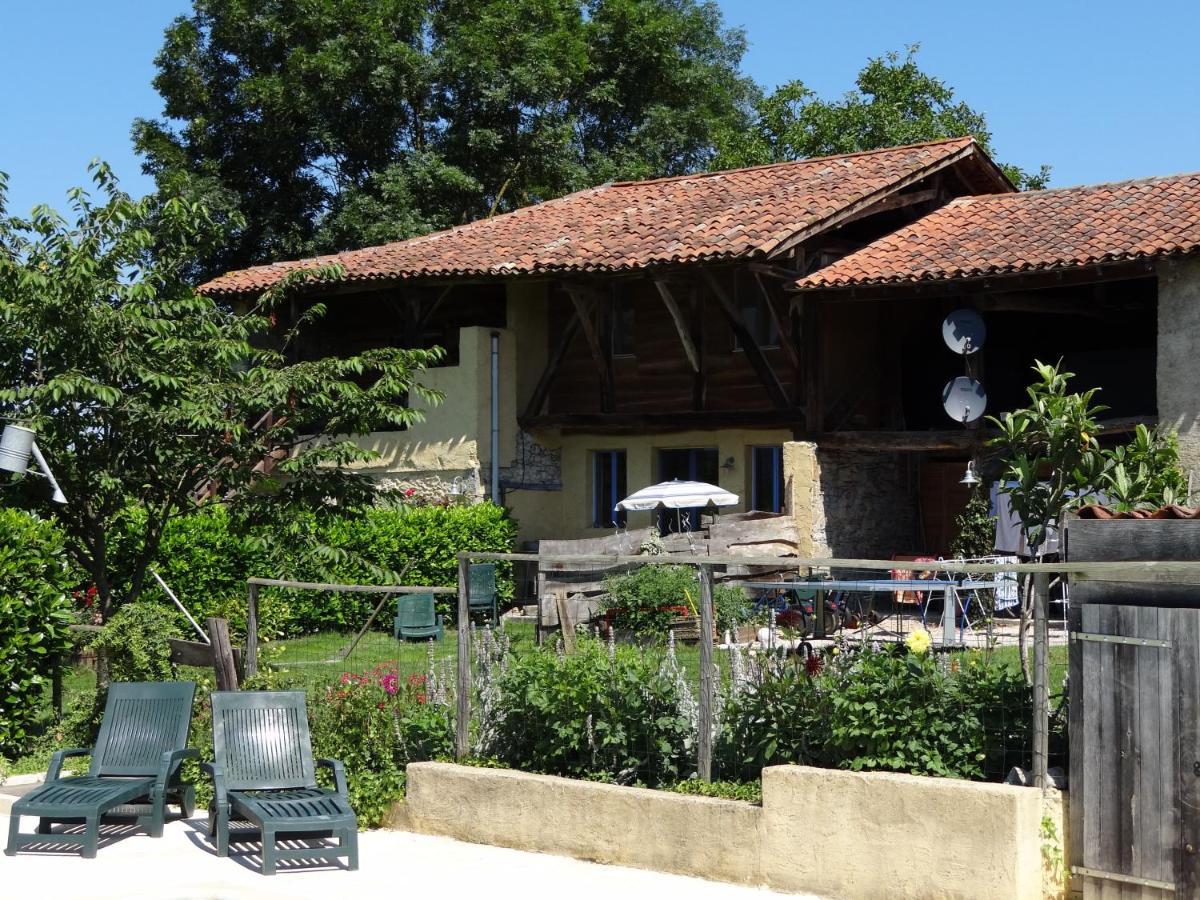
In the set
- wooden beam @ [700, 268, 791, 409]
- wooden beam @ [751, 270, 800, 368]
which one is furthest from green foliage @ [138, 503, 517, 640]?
wooden beam @ [751, 270, 800, 368]

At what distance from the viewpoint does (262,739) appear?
9.16 metres

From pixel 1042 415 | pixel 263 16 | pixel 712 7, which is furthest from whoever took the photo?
pixel 712 7

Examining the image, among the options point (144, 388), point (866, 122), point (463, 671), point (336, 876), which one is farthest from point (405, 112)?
A: point (336, 876)

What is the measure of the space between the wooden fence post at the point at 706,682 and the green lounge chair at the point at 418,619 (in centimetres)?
546

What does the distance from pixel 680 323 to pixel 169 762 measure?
40.8 feet

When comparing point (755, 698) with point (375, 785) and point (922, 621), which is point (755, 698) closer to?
point (922, 621)

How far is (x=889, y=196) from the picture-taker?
2039cm

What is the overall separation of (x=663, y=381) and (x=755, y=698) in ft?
43.4

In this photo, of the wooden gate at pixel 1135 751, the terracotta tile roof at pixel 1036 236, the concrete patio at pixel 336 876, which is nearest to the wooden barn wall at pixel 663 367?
the terracotta tile roof at pixel 1036 236

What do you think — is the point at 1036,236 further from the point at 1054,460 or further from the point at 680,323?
the point at 1054,460

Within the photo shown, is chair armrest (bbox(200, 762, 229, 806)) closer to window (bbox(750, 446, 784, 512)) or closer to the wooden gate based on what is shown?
the wooden gate

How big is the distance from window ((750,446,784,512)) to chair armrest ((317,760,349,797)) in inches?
477

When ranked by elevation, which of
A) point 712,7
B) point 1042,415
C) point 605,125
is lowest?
point 1042,415

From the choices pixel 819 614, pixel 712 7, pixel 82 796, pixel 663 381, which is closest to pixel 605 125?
pixel 712 7
